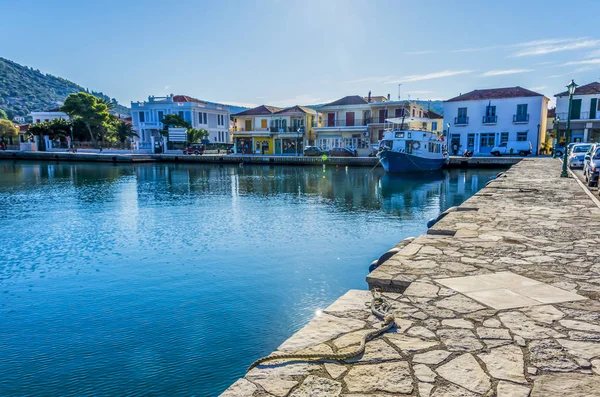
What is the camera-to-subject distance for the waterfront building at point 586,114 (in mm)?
41531

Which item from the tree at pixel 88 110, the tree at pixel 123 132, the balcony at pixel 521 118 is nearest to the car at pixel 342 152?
the balcony at pixel 521 118

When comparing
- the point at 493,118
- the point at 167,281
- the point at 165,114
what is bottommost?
the point at 167,281

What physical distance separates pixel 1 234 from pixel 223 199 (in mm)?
9491

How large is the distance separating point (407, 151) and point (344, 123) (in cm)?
1673

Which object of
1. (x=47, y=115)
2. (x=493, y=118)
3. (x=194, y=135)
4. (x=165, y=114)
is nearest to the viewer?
(x=493, y=118)

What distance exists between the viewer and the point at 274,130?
5353 centimetres

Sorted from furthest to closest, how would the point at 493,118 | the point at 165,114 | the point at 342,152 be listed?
the point at 165,114
the point at 342,152
the point at 493,118

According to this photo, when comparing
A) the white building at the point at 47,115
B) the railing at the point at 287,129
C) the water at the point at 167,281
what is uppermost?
the white building at the point at 47,115

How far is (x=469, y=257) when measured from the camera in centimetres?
565

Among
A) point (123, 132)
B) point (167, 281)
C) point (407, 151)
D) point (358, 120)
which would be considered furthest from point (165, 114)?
point (167, 281)

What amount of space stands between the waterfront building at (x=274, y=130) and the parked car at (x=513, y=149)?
72.5ft

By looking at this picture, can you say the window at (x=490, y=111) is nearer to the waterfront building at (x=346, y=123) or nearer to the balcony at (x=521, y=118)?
the balcony at (x=521, y=118)

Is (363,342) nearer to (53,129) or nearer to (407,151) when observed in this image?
(407,151)

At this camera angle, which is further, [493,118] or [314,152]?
[314,152]
